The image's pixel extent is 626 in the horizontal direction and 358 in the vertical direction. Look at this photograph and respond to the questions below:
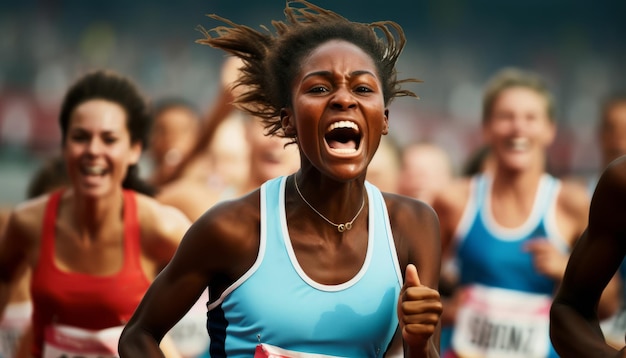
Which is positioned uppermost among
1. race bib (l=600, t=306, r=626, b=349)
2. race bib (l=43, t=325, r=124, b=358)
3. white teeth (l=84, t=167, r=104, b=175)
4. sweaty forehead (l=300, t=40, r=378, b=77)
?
sweaty forehead (l=300, t=40, r=378, b=77)

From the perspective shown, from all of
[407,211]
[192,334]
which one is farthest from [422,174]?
[407,211]

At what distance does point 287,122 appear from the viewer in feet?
12.1

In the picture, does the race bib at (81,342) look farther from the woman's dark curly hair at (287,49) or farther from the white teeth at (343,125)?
the white teeth at (343,125)

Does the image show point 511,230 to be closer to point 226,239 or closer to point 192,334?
point 192,334

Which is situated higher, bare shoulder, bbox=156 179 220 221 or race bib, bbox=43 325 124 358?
bare shoulder, bbox=156 179 220 221

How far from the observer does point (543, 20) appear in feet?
65.7

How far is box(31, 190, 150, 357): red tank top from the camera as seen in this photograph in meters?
5.09

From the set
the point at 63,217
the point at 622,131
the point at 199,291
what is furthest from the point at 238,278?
the point at 622,131

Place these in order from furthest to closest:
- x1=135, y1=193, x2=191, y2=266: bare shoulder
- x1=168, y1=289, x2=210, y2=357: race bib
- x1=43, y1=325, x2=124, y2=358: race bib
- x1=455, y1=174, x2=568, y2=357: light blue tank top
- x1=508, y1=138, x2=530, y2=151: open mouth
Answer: x1=168, y1=289, x2=210, y2=357: race bib, x1=508, y1=138, x2=530, y2=151: open mouth, x1=455, y1=174, x2=568, y2=357: light blue tank top, x1=135, y1=193, x2=191, y2=266: bare shoulder, x1=43, y1=325, x2=124, y2=358: race bib

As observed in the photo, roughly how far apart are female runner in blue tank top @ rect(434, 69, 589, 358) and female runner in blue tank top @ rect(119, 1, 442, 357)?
9.49 ft

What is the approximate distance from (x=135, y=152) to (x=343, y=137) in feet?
7.58

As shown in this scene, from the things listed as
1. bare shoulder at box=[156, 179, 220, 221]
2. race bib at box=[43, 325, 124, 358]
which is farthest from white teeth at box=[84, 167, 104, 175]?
bare shoulder at box=[156, 179, 220, 221]

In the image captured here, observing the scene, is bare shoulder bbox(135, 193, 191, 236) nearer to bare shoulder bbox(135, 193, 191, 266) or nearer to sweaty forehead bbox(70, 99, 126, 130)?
bare shoulder bbox(135, 193, 191, 266)

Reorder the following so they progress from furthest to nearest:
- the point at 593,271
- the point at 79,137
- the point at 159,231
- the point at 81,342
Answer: the point at 79,137, the point at 159,231, the point at 81,342, the point at 593,271
